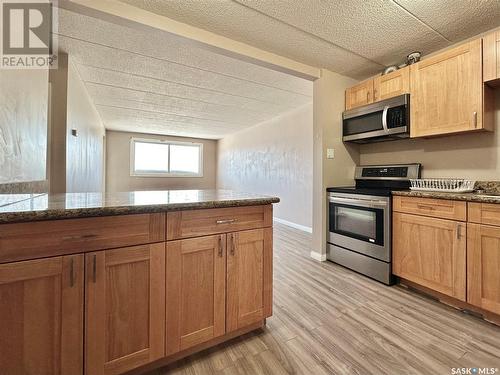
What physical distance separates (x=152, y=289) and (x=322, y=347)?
106cm

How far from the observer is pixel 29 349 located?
90 centimetres

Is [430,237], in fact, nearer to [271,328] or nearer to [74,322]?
[271,328]

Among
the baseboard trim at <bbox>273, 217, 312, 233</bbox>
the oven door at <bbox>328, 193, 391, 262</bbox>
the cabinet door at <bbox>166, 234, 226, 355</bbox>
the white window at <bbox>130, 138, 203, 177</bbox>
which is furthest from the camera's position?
the white window at <bbox>130, 138, 203, 177</bbox>

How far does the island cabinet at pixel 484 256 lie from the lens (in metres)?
1.57

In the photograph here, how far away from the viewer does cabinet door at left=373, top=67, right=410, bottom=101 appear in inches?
91.3

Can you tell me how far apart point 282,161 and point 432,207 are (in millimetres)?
3344

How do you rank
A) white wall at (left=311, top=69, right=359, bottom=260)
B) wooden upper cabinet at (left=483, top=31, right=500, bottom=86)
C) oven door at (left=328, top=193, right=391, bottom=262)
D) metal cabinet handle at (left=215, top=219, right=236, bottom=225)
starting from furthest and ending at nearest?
white wall at (left=311, top=69, right=359, bottom=260)
oven door at (left=328, top=193, right=391, bottom=262)
wooden upper cabinet at (left=483, top=31, right=500, bottom=86)
metal cabinet handle at (left=215, top=219, right=236, bottom=225)

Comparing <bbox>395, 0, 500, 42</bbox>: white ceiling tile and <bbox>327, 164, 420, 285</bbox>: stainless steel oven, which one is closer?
<bbox>395, 0, 500, 42</bbox>: white ceiling tile

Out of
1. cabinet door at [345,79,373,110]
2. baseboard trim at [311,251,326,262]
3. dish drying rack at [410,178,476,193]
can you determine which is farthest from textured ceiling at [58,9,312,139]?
baseboard trim at [311,251,326,262]

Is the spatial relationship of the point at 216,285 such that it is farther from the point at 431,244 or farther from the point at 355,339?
the point at 431,244

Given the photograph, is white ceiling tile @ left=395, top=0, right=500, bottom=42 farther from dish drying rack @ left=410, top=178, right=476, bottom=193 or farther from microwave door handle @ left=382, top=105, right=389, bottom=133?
dish drying rack @ left=410, top=178, right=476, bottom=193

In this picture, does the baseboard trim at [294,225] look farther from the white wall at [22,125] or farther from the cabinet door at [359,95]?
the white wall at [22,125]

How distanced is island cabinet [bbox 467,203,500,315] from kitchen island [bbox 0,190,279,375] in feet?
4.88

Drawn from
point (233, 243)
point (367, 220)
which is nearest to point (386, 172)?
point (367, 220)
